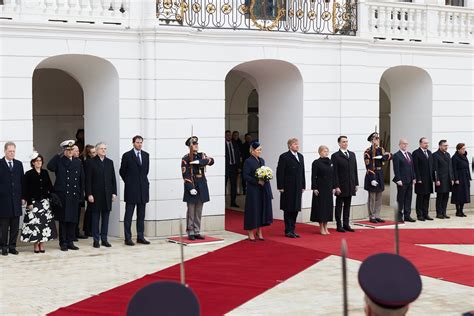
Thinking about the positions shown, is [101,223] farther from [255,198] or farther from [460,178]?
[460,178]

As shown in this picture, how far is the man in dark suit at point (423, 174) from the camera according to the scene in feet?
55.8

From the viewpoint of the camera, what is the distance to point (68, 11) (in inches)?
550

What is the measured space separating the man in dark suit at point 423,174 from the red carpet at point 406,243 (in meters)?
1.56

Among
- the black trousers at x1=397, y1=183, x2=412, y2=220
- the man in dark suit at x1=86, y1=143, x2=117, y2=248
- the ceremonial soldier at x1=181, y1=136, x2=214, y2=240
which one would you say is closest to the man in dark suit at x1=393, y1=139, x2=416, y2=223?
the black trousers at x1=397, y1=183, x2=412, y2=220

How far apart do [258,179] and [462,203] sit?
5407mm

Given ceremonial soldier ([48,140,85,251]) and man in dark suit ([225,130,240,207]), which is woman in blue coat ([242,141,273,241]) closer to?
ceremonial soldier ([48,140,85,251])

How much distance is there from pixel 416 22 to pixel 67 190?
321 inches

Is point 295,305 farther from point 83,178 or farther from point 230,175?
point 230,175

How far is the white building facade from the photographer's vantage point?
13.9 m

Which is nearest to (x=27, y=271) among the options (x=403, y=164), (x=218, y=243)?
(x=218, y=243)

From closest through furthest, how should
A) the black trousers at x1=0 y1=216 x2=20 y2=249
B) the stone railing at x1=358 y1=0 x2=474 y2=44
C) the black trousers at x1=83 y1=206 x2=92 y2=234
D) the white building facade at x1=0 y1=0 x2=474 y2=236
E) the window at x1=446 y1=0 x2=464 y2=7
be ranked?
1. the black trousers at x1=0 y1=216 x2=20 y2=249
2. the white building facade at x1=0 y1=0 x2=474 y2=236
3. the black trousers at x1=83 y1=206 x2=92 y2=234
4. the stone railing at x1=358 y1=0 x2=474 y2=44
5. the window at x1=446 y1=0 x2=464 y2=7

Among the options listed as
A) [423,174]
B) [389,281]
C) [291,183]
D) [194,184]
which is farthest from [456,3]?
[389,281]

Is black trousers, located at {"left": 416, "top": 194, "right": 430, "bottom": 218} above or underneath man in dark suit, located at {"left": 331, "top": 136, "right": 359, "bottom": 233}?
underneath

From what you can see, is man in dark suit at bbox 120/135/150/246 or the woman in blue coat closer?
man in dark suit at bbox 120/135/150/246
